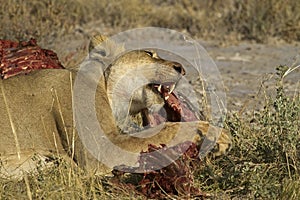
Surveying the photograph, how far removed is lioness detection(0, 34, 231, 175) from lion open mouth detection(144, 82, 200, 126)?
0.28 metres

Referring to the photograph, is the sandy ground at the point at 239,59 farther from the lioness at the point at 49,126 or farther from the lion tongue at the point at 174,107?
the lioness at the point at 49,126

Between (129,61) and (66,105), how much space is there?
2.33ft

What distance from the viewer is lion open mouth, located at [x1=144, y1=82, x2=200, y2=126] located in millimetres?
5188

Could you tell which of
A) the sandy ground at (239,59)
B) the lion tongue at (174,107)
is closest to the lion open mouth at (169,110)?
the lion tongue at (174,107)

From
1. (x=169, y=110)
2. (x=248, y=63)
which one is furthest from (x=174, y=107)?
(x=248, y=63)

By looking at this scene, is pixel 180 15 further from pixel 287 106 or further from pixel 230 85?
pixel 287 106

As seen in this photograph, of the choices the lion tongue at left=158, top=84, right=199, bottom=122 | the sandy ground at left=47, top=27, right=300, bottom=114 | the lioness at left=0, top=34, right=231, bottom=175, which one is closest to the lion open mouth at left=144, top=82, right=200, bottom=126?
the lion tongue at left=158, top=84, right=199, bottom=122

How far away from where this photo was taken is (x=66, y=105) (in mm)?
4730

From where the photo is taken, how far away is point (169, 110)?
17.2ft

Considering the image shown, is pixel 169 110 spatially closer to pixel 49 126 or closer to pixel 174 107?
pixel 174 107

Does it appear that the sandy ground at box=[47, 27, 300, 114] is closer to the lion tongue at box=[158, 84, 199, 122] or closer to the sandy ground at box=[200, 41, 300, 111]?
the sandy ground at box=[200, 41, 300, 111]

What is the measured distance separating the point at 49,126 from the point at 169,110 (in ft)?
2.80

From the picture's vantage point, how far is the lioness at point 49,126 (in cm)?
455

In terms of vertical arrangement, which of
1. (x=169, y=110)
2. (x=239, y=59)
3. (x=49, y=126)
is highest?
(x=49, y=126)
